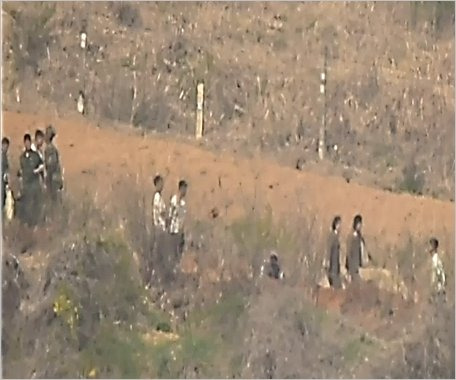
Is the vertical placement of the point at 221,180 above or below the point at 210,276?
above

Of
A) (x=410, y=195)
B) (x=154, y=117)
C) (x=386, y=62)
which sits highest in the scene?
(x=386, y=62)

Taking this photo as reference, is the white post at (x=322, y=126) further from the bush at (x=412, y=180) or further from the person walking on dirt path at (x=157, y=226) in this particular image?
the person walking on dirt path at (x=157, y=226)

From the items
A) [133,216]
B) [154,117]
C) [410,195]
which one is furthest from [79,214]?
[410,195]

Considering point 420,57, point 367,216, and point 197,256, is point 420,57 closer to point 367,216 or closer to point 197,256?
point 367,216

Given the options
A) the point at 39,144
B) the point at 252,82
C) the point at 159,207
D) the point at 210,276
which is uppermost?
the point at 252,82

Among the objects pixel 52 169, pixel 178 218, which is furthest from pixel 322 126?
pixel 52 169

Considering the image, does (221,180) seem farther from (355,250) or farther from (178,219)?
(355,250)

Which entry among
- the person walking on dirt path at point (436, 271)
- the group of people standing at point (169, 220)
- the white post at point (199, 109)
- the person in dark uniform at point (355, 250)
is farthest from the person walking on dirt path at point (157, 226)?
the person walking on dirt path at point (436, 271)
